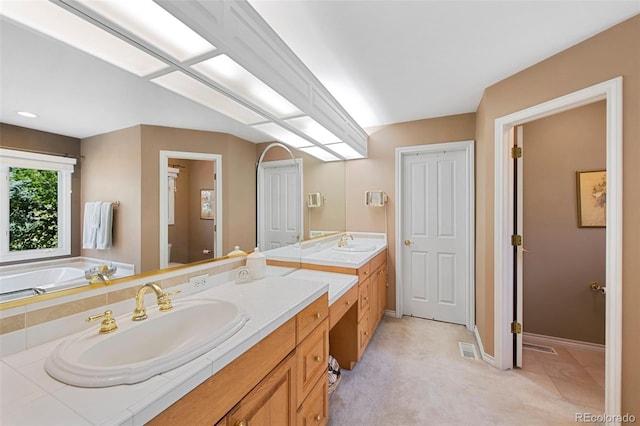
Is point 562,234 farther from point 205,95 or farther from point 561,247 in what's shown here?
point 205,95

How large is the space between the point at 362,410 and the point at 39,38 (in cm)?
237

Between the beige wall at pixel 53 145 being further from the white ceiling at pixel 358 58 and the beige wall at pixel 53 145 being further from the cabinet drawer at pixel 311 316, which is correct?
the cabinet drawer at pixel 311 316

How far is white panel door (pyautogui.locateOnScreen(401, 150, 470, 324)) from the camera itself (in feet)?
9.59

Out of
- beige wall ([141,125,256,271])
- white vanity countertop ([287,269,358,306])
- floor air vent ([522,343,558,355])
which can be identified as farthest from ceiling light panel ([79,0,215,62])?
floor air vent ([522,343,558,355])

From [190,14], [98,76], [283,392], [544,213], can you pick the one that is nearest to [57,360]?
[283,392]

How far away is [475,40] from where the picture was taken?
5.32 feet

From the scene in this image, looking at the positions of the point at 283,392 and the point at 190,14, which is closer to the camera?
the point at 190,14

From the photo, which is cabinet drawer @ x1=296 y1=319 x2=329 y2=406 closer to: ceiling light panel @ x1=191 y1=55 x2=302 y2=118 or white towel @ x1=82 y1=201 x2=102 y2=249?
white towel @ x1=82 y1=201 x2=102 y2=249

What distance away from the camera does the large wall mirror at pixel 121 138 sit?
2.44 ft

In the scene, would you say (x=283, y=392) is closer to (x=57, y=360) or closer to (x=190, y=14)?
(x=57, y=360)

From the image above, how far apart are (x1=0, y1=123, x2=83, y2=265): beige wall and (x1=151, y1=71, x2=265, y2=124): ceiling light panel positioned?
1.34 feet

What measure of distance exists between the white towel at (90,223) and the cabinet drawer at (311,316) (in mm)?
882

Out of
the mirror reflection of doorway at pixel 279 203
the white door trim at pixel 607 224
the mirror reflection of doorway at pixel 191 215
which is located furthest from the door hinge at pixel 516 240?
the mirror reflection of doorway at pixel 191 215

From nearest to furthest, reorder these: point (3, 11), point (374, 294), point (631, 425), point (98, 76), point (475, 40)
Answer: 1. point (3, 11)
2. point (98, 76)
3. point (631, 425)
4. point (475, 40)
5. point (374, 294)
